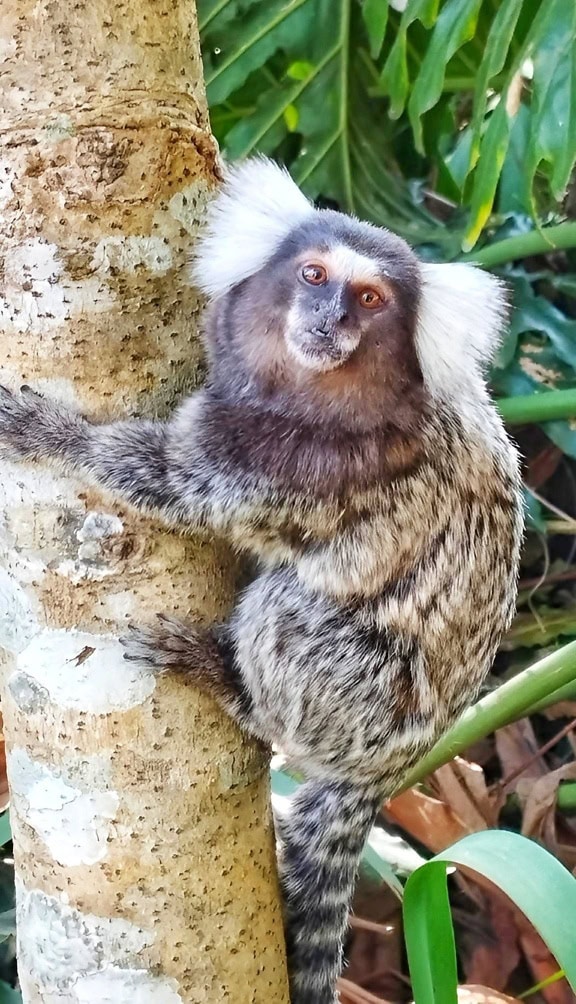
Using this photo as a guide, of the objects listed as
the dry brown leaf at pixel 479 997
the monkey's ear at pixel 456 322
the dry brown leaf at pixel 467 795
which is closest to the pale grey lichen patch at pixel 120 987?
the monkey's ear at pixel 456 322

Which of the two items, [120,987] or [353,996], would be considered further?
[353,996]

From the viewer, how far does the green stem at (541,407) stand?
214 centimetres

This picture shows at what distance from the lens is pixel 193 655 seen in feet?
4.01

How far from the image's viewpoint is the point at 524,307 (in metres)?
2.50

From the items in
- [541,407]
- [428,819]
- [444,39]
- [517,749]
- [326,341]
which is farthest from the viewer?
[517,749]

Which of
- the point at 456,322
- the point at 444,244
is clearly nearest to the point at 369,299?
the point at 456,322

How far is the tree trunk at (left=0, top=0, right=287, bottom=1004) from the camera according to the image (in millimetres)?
1103

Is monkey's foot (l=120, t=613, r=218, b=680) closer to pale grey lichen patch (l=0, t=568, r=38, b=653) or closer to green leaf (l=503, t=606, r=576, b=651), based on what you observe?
pale grey lichen patch (l=0, t=568, r=38, b=653)

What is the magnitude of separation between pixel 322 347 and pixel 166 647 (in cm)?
51

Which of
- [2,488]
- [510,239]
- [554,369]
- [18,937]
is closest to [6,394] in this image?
[2,488]

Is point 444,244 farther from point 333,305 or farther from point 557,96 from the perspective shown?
point 333,305

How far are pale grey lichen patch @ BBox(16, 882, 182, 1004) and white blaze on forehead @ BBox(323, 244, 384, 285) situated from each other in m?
0.93

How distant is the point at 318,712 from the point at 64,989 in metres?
0.51

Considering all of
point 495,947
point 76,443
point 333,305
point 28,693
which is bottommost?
point 495,947
